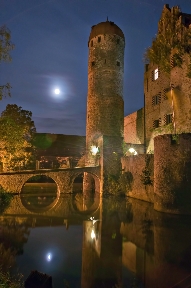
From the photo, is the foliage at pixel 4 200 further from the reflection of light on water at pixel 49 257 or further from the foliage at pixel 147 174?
the foliage at pixel 147 174

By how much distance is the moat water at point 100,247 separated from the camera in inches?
269

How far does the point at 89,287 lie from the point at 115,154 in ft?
58.0

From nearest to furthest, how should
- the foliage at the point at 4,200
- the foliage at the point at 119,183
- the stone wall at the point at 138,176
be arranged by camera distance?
1. the foliage at the point at 4,200
2. the stone wall at the point at 138,176
3. the foliage at the point at 119,183

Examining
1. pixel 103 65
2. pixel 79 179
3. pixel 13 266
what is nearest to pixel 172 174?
pixel 13 266

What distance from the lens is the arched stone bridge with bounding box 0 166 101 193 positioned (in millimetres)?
22500

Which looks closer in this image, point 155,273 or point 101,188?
point 155,273

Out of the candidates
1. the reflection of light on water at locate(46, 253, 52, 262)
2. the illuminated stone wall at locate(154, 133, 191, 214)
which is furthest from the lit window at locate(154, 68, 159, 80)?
the reflection of light on water at locate(46, 253, 52, 262)

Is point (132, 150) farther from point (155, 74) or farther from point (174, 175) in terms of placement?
point (174, 175)

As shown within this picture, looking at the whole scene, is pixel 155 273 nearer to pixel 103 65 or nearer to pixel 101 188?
pixel 101 188

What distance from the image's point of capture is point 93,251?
29.0 feet

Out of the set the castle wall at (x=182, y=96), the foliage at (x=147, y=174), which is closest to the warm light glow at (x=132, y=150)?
the castle wall at (x=182, y=96)

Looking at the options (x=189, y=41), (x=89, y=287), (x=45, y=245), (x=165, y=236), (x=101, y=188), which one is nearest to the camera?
(x=89, y=287)

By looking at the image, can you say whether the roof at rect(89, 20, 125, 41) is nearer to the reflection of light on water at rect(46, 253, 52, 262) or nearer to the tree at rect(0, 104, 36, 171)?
the tree at rect(0, 104, 36, 171)

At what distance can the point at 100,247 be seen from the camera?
9180 millimetres
